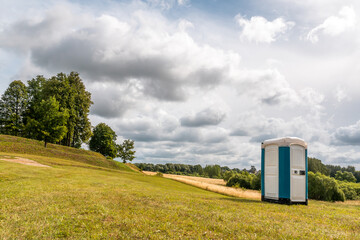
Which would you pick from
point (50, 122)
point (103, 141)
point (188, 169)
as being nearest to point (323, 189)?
point (50, 122)

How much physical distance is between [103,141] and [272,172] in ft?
252

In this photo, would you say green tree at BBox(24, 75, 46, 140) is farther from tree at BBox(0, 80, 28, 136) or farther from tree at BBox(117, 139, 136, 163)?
tree at BBox(117, 139, 136, 163)

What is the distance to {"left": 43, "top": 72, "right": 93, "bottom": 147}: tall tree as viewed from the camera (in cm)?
6656

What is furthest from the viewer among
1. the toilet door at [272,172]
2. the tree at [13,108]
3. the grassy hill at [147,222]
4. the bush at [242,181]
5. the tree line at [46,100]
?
the bush at [242,181]

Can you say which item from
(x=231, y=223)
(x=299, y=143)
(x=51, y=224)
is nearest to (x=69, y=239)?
(x=51, y=224)

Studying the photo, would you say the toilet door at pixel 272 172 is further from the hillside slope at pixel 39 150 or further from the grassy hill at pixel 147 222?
the hillside slope at pixel 39 150

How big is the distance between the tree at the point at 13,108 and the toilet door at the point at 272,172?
2751 inches

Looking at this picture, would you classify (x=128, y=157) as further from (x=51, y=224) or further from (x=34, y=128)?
(x=51, y=224)

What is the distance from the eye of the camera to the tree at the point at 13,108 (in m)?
68.1

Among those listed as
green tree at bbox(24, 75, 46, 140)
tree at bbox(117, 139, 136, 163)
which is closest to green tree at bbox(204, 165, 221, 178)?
tree at bbox(117, 139, 136, 163)

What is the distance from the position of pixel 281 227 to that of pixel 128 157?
89803mm

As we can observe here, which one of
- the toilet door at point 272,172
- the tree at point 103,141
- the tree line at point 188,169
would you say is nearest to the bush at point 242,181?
the tree at point 103,141

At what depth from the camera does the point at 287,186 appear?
54.7 ft

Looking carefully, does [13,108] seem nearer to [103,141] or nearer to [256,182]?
[103,141]
